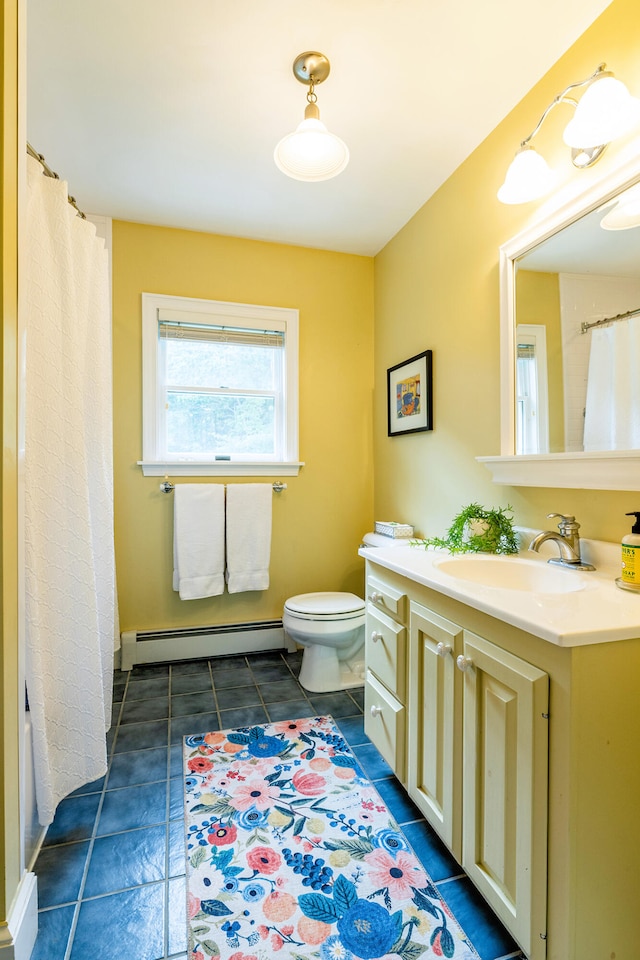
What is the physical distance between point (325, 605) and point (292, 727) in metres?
0.58

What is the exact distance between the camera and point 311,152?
4.93ft

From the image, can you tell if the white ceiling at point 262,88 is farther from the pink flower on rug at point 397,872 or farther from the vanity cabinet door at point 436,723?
the pink flower on rug at point 397,872

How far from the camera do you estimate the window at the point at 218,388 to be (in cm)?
258

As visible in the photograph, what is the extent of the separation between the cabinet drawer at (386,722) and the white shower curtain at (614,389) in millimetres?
1008

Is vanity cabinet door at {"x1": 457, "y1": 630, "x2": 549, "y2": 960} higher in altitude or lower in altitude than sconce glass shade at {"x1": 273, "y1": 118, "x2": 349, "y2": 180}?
lower

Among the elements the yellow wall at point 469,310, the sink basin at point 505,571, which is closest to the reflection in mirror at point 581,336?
the yellow wall at point 469,310

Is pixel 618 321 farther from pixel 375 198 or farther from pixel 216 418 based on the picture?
pixel 216 418

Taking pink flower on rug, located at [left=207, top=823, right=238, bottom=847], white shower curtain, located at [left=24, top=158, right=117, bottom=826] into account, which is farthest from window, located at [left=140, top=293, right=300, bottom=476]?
pink flower on rug, located at [left=207, top=823, right=238, bottom=847]

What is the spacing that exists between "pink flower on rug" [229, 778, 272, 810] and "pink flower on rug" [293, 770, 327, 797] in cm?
11

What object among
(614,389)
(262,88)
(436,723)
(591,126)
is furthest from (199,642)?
(591,126)

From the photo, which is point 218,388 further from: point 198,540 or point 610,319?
point 610,319

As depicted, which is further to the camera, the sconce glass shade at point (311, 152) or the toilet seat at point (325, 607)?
the toilet seat at point (325, 607)

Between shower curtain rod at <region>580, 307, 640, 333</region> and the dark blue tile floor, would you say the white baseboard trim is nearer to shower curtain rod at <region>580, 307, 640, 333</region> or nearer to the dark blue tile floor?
the dark blue tile floor

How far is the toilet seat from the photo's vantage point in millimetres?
2217
